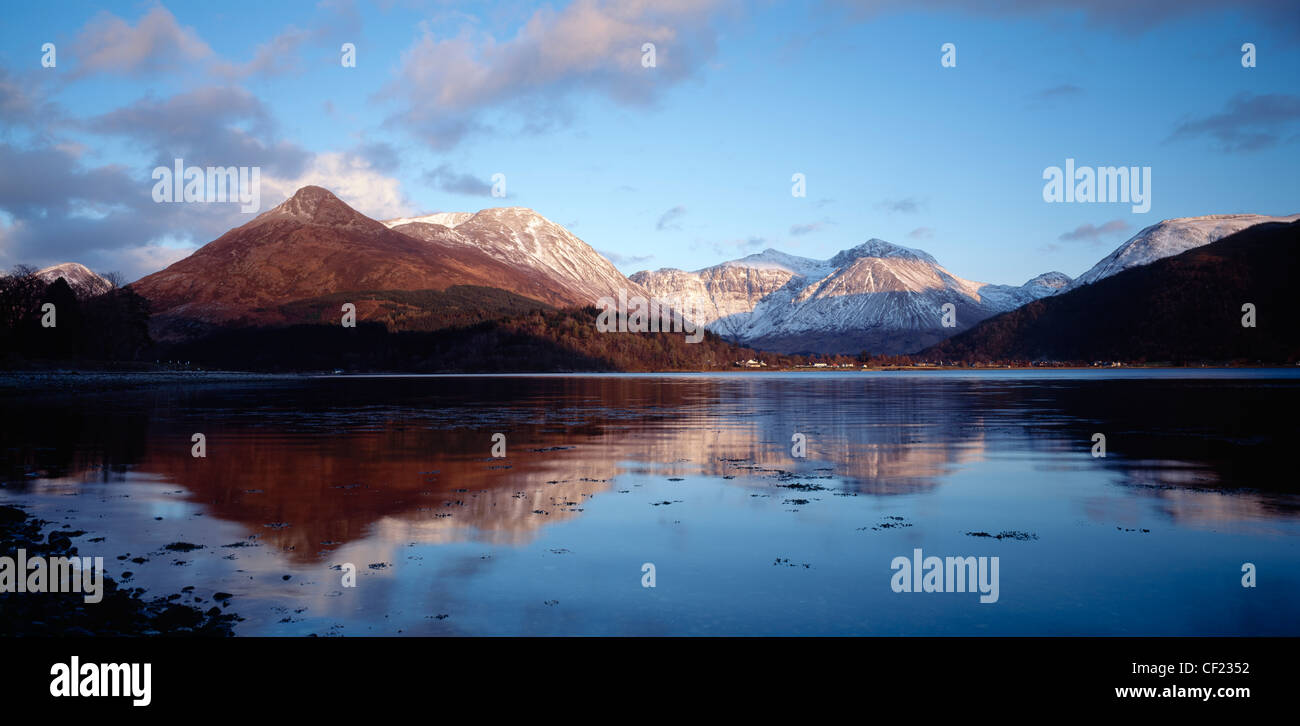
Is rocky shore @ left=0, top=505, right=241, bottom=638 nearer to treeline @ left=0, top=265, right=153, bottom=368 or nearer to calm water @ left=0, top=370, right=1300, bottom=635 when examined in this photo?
calm water @ left=0, top=370, right=1300, bottom=635

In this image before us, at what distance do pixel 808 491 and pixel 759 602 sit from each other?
11.8 metres

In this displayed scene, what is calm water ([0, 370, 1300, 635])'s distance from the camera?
12672mm

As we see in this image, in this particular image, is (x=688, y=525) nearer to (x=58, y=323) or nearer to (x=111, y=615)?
(x=111, y=615)

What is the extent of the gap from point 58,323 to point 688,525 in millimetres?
145573

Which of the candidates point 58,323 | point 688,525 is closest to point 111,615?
point 688,525

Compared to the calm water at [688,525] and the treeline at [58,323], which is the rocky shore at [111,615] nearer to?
the calm water at [688,525]

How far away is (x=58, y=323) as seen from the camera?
12738 cm

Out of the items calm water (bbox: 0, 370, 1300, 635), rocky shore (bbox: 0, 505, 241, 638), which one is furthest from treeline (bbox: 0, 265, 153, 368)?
rocky shore (bbox: 0, 505, 241, 638)

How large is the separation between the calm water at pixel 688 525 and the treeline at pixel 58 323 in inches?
3855

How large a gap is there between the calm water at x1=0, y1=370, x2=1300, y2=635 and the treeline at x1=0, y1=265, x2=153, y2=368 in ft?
321

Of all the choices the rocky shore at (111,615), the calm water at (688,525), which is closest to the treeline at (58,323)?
the calm water at (688,525)

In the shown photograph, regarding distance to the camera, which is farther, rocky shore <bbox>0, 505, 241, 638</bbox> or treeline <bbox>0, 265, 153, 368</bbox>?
treeline <bbox>0, 265, 153, 368</bbox>
